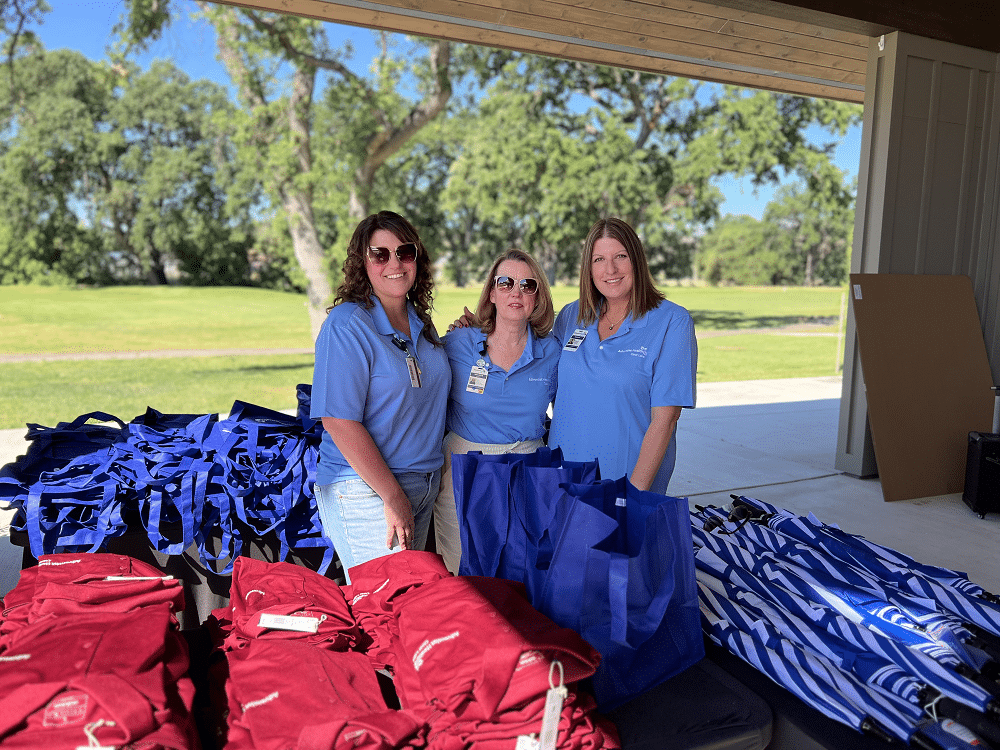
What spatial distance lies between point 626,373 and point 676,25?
4195 mm

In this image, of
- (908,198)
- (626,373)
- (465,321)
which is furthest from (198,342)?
(626,373)

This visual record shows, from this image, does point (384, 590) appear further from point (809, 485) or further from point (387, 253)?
point (809, 485)

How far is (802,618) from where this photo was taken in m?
1.81

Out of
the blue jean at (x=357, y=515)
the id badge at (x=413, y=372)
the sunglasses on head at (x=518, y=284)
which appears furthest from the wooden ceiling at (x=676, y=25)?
the blue jean at (x=357, y=515)

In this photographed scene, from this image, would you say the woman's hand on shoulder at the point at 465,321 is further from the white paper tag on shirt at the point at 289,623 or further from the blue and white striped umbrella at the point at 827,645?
the white paper tag on shirt at the point at 289,623

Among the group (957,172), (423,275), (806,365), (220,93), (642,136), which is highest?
(220,93)

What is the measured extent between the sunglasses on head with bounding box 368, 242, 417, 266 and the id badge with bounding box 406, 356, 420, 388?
32cm

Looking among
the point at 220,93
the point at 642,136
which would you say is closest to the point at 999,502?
the point at 642,136

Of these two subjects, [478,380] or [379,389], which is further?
[478,380]

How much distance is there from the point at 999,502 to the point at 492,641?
469 cm

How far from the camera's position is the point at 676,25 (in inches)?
223

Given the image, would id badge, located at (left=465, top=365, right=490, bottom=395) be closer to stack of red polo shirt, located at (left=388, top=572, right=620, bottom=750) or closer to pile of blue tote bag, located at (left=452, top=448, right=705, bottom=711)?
pile of blue tote bag, located at (left=452, top=448, right=705, bottom=711)

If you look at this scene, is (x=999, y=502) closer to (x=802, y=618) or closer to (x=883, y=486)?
(x=883, y=486)

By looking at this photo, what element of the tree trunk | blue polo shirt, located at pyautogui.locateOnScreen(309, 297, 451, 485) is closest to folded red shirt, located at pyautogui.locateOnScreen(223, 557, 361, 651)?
blue polo shirt, located at pyautogui.locateOnScreen(309, 297, 451, 485)
